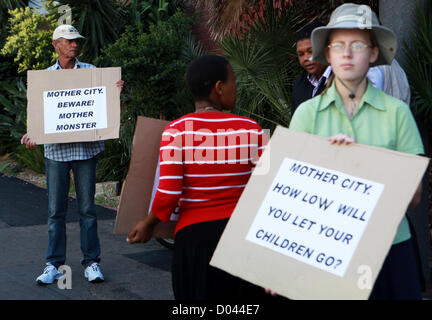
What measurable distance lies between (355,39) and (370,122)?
0.34 m

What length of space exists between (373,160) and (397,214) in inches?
8.6

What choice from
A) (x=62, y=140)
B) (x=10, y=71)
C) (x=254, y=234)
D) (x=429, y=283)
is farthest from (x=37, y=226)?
(x=10, y=71)

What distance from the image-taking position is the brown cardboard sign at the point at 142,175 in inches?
122

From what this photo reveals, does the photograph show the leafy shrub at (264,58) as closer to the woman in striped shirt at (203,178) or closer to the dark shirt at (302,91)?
the dark shirt at (302,91)

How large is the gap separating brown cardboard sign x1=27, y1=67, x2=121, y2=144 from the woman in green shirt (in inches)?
103

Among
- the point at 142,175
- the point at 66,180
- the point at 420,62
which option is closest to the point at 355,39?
the point at 142,175

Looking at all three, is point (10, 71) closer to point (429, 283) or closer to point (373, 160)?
point (429, 283)

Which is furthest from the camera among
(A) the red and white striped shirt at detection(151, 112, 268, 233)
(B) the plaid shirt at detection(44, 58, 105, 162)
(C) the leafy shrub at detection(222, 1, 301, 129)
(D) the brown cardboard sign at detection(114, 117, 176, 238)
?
(C) the leafy shrub at detection(222, 1, 301, 129)

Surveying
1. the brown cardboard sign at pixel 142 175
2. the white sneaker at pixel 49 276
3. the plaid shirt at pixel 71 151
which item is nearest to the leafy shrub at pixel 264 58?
the plaid shirt at pixel 71 151

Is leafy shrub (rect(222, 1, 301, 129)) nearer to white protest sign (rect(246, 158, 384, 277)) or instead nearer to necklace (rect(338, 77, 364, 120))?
necklace (rect(338, 77, 364, 120))

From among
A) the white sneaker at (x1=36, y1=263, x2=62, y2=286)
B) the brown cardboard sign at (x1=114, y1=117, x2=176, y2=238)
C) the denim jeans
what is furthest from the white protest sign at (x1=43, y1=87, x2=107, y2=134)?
the brown cardboard sign at (x1=114, y1=117, x2=176, y2=238)

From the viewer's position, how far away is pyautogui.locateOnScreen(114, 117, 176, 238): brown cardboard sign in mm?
3105

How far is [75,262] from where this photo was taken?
19.8ft

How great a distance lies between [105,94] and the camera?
16.2 ft
